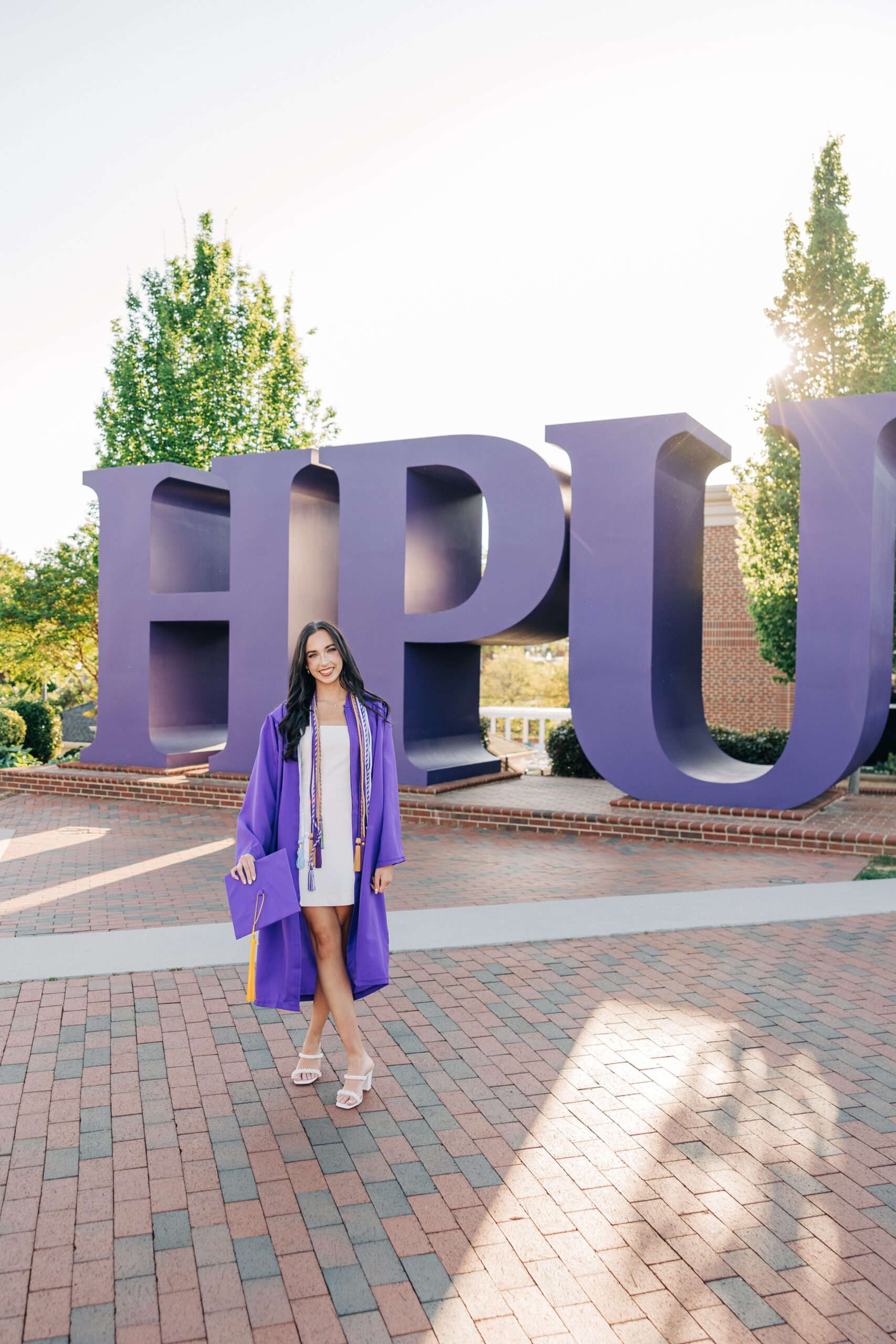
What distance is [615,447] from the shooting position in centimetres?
1035

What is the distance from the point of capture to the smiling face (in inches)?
154

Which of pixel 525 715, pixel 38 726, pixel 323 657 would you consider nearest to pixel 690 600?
pixel 525 715

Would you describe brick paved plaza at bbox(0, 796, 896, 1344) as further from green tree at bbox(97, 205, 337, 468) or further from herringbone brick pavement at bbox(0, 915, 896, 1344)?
green tree at bbox(97, 205, 337, 468)

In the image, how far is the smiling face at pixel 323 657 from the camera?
3908 millimetres

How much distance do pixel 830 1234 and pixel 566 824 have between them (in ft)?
23.3

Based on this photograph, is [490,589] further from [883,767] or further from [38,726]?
[38,726]

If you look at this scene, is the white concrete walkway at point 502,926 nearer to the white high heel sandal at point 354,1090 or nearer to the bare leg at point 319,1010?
the bare leg at point 319,1010

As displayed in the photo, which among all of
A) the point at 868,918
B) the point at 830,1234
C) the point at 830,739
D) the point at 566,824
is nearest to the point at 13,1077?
the point at 830,1234

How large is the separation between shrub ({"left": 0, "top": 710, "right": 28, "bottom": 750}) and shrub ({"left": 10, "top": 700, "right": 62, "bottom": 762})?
0.45 meters

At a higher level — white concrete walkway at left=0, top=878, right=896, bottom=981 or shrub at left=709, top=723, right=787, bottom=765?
shrub at left=709, top=723, right=787, bottom=765

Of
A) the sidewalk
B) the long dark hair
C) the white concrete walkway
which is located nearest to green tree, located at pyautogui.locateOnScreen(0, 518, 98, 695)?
the sidewalk

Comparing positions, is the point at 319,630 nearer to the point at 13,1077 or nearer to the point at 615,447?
the point at 13,1077

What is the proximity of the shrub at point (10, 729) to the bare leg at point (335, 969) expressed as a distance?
13.7 meters

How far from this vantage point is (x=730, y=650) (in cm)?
2312
